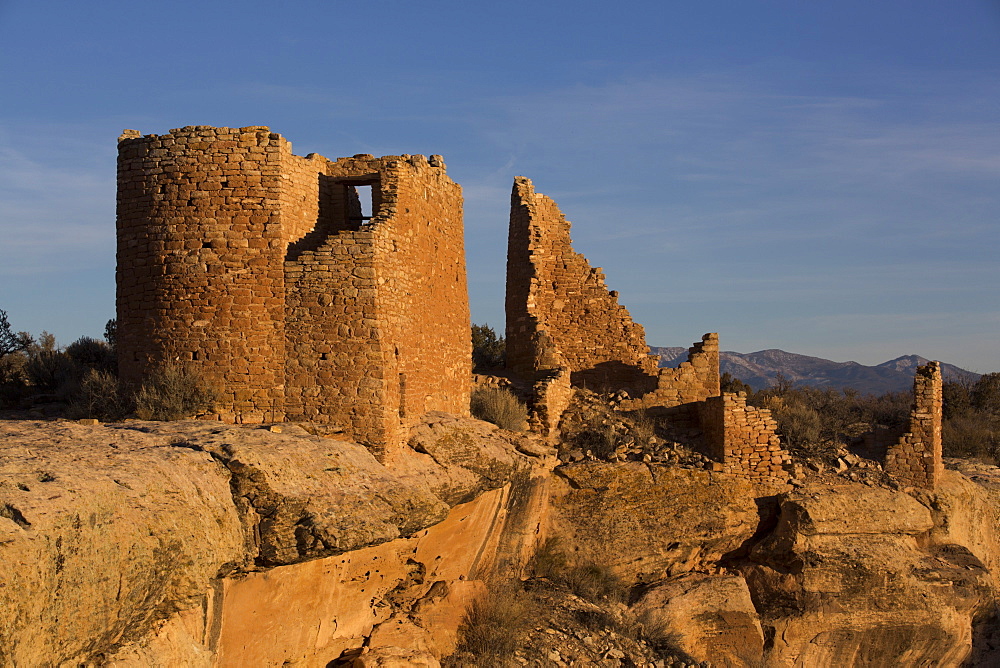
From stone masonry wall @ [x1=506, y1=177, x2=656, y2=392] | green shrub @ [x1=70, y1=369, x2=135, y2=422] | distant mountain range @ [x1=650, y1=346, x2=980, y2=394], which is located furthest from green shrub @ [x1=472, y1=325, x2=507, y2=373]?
distant mountain range @ [x1=650, y1=346, x2=980, y2=394]

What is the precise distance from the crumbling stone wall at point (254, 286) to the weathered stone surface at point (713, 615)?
500 centimetres

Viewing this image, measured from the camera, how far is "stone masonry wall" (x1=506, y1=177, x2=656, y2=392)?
18.2 meters

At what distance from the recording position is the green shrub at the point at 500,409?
51.1 feet

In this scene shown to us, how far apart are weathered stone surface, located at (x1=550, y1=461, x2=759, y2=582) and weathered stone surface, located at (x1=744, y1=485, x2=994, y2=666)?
634mm

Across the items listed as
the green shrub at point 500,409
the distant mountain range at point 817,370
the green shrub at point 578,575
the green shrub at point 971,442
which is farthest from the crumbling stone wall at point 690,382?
the distant mountain range at point 817,370

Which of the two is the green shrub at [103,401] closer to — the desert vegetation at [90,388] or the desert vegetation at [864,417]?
the desert vegetation at [90,388]

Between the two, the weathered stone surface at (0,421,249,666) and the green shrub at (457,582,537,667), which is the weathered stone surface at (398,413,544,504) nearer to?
the green shrub at (457,582,537,667)

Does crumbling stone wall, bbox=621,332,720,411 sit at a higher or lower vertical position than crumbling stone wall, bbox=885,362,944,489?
higher

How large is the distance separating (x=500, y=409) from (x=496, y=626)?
159 inches

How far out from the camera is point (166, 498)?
838 cm

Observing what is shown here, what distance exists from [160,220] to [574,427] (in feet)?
24.7

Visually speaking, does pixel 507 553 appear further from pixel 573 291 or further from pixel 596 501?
pixel 573 291

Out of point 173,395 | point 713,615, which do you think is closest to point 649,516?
point 713,615

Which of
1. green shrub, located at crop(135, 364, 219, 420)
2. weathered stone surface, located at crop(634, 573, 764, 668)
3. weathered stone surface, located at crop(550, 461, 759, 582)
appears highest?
green shrub, located at crop(135, 364, 219, 420)
